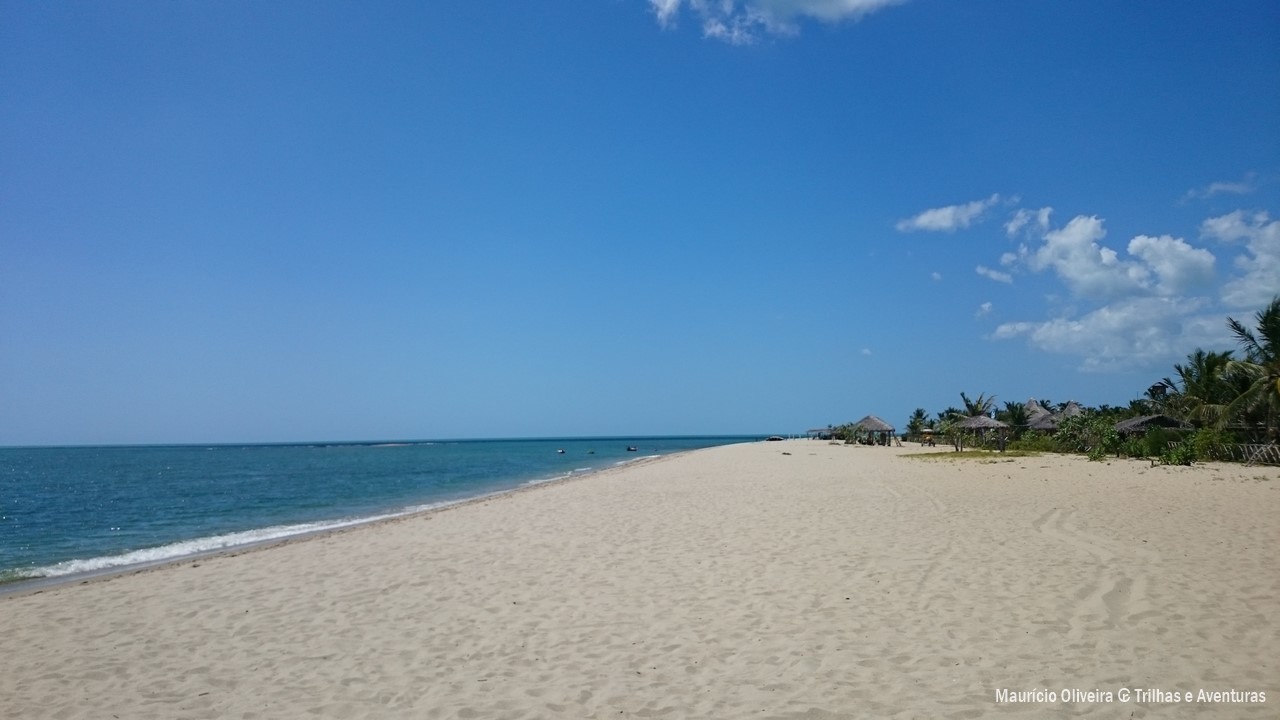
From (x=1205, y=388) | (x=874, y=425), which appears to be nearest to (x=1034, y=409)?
(x=874, y=425)

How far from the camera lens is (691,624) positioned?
6.48 metres

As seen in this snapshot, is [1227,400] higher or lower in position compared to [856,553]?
higher

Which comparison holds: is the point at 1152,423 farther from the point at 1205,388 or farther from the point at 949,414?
the point at 949,414

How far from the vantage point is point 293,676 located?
5574 mm

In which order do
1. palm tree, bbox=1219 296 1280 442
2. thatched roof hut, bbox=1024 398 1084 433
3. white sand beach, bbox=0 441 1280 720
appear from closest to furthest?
white sand beach, bbox=0 441 1280 720 < palm tree, bbox=1219 296 1280 442 < thatched roof hut, bbox=1024 398 1084 433

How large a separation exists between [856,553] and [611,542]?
410cm

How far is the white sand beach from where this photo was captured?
4.87 metres

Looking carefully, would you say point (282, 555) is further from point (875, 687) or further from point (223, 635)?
point (875, 687)

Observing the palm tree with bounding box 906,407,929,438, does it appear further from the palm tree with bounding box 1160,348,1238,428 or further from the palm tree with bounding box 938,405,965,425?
the palm tree with bounding box 1160,348,1238,428

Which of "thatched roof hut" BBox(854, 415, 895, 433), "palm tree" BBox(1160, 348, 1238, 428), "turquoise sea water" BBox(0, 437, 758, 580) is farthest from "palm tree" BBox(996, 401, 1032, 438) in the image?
"turquoise sea water" BBox(0, 437, 758, 580)

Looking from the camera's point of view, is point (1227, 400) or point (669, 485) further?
point (1227, 400)

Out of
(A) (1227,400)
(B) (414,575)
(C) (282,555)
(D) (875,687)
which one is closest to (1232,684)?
(D) (875,687)

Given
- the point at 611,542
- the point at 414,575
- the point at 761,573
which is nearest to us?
the point at 761,573

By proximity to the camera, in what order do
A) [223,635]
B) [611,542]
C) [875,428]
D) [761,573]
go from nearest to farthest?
[223,635], [761,573], [611,542], [875,428]
